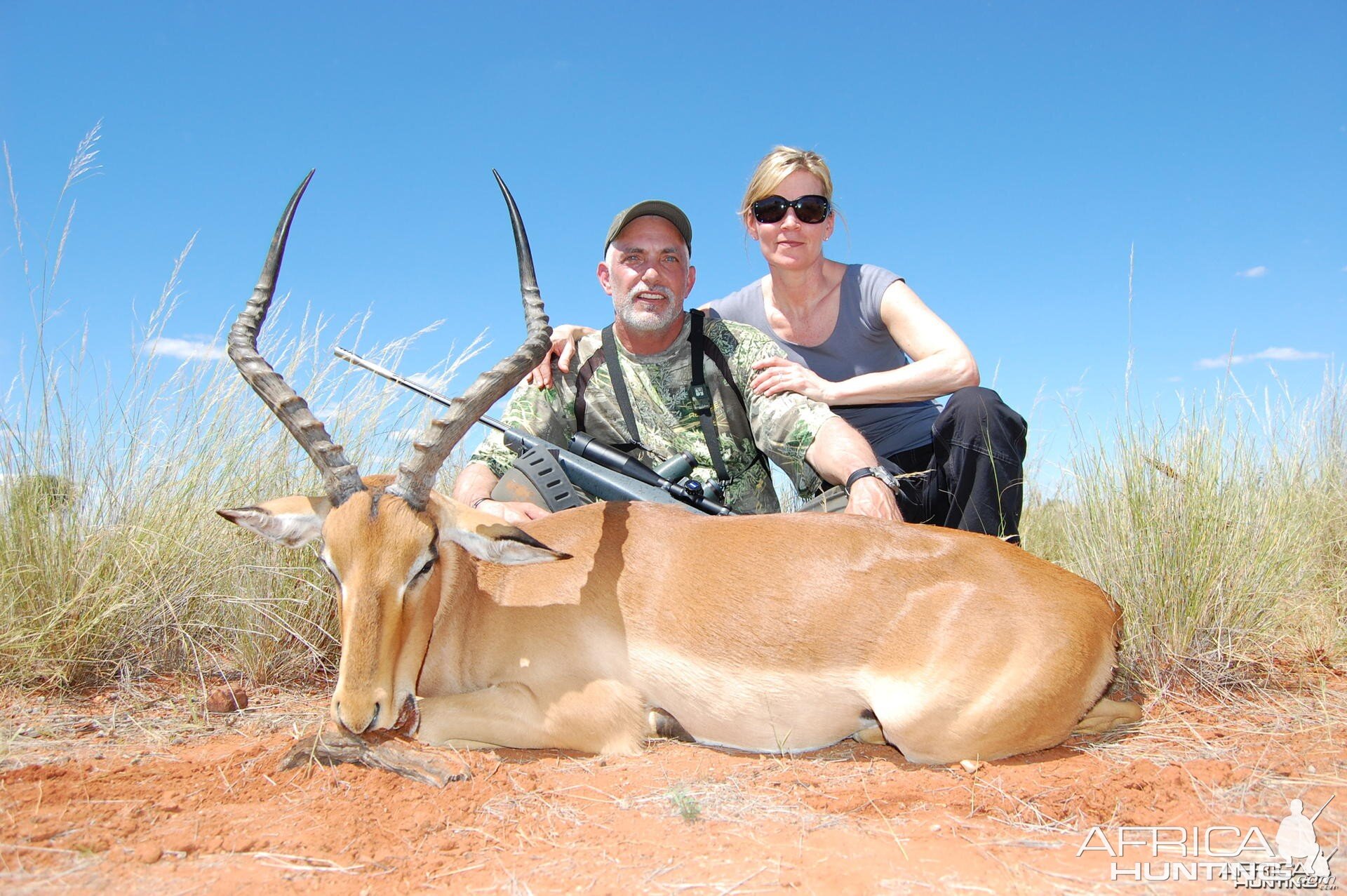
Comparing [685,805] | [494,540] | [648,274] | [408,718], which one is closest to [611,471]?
[648,274]

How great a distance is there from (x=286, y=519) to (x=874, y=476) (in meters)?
3.18

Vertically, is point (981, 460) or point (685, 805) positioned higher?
point (981, 460)

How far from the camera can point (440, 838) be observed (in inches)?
113

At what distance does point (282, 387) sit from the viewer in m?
3.97

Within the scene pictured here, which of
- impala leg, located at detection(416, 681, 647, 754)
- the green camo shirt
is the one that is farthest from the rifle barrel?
impala leg, located at detection(416, 681, 647, 754)

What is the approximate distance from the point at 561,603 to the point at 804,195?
401cm

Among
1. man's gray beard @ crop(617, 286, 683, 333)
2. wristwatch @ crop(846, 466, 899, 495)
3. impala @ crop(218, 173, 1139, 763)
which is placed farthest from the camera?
man's gray beard @ crop(617, 286, 683, 333)

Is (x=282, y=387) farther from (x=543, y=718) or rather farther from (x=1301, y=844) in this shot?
(x=1301, y=844)

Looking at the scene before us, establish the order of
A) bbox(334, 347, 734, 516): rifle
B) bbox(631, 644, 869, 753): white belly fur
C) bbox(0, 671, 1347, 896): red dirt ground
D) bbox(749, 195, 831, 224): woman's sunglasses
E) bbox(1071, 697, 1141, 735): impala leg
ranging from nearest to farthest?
bbox(0, 671, 1347, 896): red dirt ground, bbox(631, 644, 869, 753): white belly fur, bbox(1071, 697, 1141, 735): impala leg, bbox(334, 347, 734, 516): rifle, bbox(749, 195, 831, 224): woman's sunglasses

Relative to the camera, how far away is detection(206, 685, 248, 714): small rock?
448cm

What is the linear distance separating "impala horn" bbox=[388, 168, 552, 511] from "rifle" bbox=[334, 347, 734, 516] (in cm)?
124

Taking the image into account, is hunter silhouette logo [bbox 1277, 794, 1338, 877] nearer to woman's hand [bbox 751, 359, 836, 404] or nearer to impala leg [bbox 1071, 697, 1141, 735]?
impala leg [bbox 1071, 697, 1141, 735]

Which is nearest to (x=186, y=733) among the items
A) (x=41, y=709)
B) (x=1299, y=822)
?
(x=41, y=709)

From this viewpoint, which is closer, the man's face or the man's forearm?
the man's forearm
